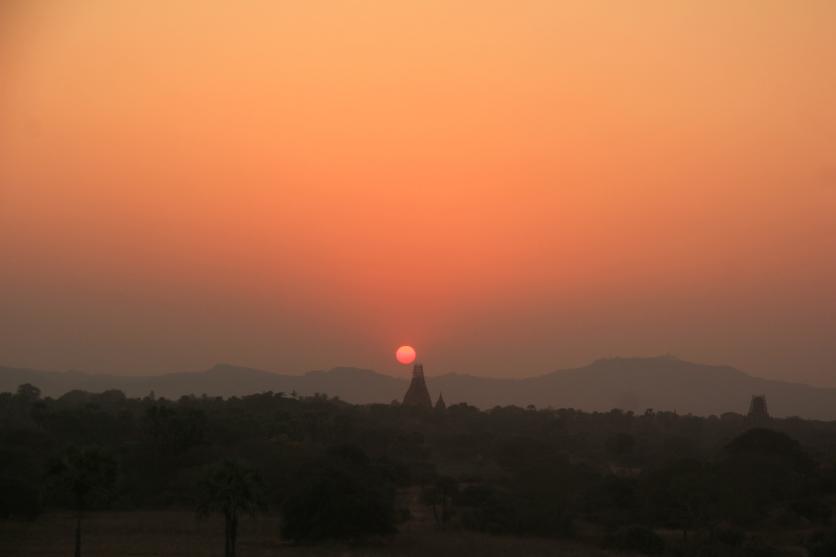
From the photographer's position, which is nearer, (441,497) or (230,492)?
(230,492)

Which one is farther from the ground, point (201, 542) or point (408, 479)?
point (408, 479)

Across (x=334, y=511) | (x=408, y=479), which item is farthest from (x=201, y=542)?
(x=408, y=479)

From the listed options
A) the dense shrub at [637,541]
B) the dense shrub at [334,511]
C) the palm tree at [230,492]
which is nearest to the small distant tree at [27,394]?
the dense shrub at [334,511]

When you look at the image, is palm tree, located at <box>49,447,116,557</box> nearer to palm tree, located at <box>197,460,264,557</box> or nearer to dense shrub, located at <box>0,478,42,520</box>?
palm tree, located at <box>197,460,264,557</box>

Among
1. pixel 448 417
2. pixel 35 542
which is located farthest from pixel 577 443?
pixel 35 542

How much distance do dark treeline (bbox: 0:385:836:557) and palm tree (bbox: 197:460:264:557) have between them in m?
0.04

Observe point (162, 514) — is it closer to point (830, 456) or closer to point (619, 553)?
point (619, 553)

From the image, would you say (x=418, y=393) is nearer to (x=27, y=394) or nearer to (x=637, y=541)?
(x=27, y=394)

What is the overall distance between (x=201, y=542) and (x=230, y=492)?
644cm

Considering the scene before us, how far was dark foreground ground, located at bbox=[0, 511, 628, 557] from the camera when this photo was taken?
111 feet

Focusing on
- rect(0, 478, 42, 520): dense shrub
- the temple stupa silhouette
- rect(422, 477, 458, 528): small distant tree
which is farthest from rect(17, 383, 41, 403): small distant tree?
rect(422, 477, 458, 528): small distant tree

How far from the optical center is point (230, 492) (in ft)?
98.4

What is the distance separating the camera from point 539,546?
123ft

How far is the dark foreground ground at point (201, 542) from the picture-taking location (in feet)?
111
